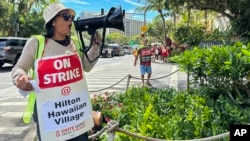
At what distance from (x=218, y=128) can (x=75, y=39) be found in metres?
1.79

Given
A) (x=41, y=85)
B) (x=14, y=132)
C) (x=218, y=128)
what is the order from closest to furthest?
1. (x=41, y=85)
2. (x=218, y=128)
3. (x=14, y=132)

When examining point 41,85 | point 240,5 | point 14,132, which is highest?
point 240,5

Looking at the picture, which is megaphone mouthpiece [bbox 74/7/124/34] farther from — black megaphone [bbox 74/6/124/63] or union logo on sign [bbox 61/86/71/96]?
union logo on sign [bbox 61/86/71/96]

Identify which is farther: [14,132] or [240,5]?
[240,5]

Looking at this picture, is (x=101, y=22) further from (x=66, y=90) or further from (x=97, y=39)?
(x=66, y=90)

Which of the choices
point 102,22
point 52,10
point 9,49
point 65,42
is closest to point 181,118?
point 102,22

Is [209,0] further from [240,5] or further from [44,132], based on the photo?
[44,132]

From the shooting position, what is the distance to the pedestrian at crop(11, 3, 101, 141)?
91.3 inches

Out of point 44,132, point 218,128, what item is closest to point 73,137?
point 44,132

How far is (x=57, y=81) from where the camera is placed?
91.5 inches

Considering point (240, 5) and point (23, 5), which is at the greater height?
point (23, 5)

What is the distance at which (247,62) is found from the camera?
4207 mm

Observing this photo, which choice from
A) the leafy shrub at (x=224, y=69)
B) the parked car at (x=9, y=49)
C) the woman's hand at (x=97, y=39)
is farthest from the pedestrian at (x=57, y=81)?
the parked car at (x=9, y=49)

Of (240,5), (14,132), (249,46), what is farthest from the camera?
(240,5)
